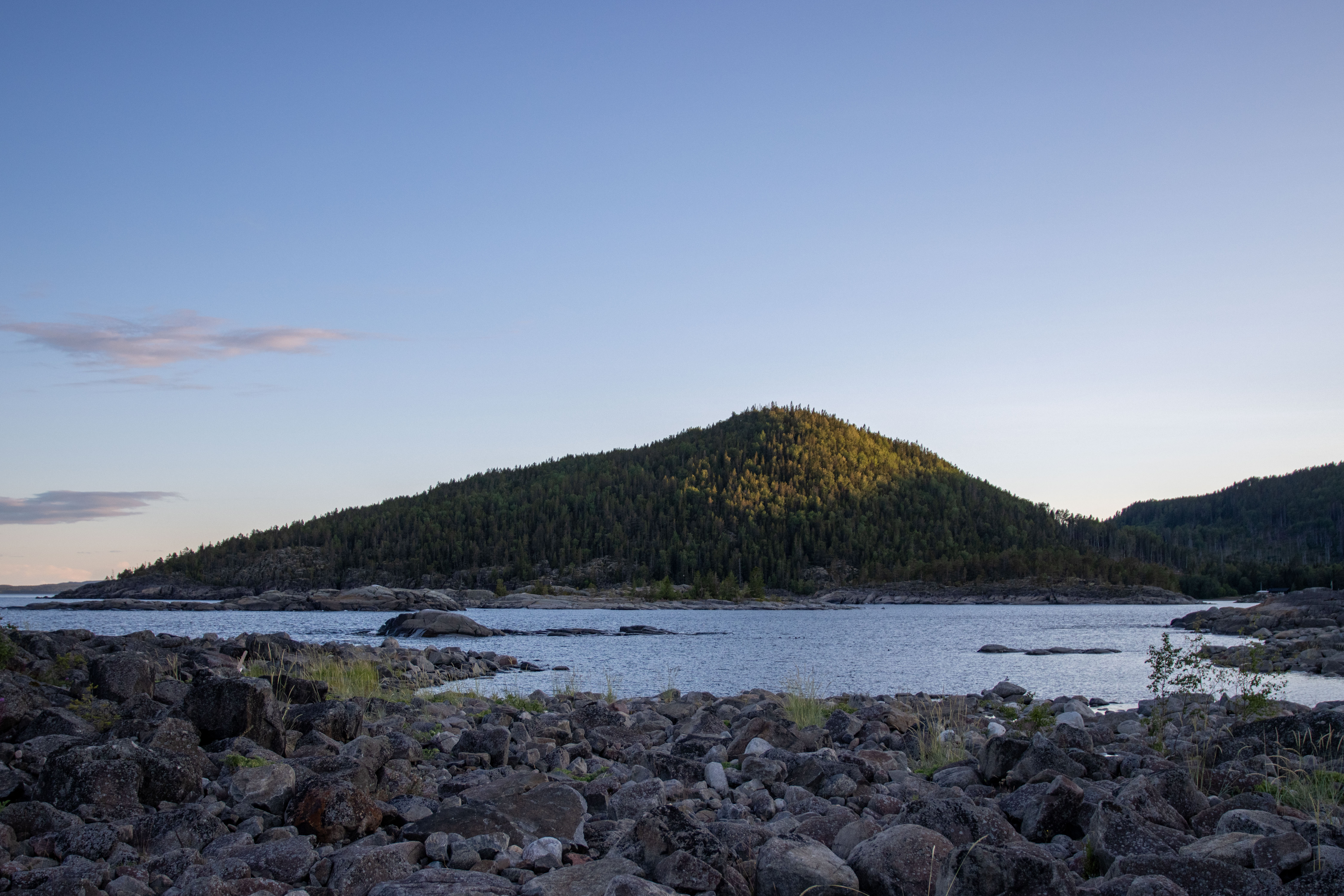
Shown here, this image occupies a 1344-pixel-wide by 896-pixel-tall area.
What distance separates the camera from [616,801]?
9992mm

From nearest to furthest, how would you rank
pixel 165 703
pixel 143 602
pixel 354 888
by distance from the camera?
pixel 354 888 → pixel 165 703 → pixel 143 602

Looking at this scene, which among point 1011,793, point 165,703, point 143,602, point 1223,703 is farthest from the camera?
point 143,602

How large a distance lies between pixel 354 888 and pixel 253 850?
1074mm

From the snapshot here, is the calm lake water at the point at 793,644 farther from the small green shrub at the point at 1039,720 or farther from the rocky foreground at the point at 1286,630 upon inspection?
the small green shrub at the point at 1039,720

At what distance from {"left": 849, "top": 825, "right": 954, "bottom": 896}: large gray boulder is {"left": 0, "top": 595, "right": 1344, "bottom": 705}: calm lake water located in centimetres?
2121

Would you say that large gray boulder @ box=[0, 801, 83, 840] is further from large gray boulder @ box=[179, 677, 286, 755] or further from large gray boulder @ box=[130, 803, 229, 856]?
large gray boulder @ box=[179, 677, 286, 755]

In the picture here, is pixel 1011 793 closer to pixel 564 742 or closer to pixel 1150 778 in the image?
pixel 1150 778

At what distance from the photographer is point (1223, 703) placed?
65.8ft

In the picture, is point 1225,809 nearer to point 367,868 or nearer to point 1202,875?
point 1202,875

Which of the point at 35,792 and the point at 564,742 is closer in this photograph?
the point at 35,792

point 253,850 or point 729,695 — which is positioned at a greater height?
point 253,850

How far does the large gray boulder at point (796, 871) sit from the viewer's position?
21.9ft

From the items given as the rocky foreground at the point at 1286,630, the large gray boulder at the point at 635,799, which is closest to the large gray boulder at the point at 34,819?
the large gray boulder at the point at 635,799

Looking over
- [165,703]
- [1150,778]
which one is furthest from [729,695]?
[1150,778]
